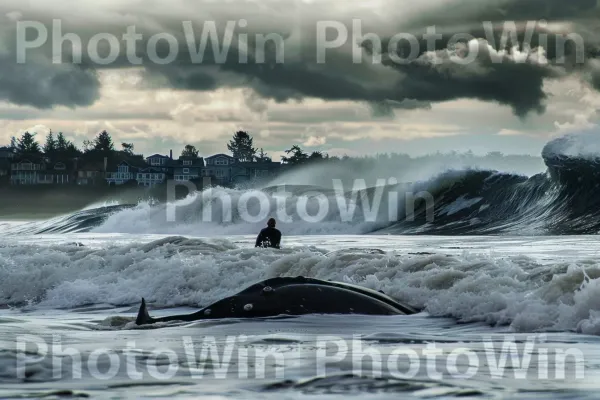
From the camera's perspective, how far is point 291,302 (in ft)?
35.3

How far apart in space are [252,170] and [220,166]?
25.3ft

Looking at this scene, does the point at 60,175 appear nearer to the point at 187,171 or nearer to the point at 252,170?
the point at 187,171

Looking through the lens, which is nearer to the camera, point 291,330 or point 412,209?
point 291,330

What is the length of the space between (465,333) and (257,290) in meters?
2.46

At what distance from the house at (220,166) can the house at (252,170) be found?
1768 mm

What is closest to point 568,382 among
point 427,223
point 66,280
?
point 66,280

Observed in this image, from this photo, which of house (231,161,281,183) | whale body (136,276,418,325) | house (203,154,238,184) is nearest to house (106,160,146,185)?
house (203,154,238,184)

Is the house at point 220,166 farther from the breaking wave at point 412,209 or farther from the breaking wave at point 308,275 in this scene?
the breaking wave at point 308,275

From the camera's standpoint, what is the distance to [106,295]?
16688 millimetres

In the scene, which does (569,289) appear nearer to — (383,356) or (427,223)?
(383,356)

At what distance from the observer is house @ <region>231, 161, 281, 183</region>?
7116 inches

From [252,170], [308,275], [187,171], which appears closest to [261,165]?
[252,170]

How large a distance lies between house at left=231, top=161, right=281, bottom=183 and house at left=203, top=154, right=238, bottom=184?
1.77m

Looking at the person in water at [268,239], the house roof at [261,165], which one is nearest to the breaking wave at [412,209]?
the person in water at [268,239]
